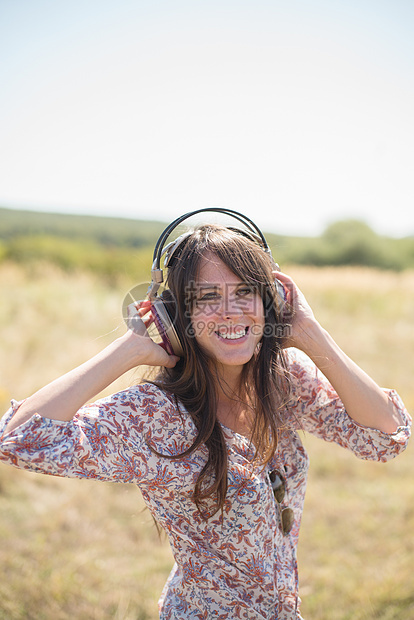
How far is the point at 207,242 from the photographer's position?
1667mm

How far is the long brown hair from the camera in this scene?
1.54 m

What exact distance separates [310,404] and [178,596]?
2.74 ft

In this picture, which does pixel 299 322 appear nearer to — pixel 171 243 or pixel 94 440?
pixel 171 243

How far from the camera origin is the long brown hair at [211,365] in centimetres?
154

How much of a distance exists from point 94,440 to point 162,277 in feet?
2.07

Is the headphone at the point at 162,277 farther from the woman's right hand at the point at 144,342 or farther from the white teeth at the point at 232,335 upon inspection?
the white teeth at the point at 232,335

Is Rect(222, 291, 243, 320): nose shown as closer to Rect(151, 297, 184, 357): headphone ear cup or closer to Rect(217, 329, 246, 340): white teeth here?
Rect(217, 329, 246, 340): white teeth

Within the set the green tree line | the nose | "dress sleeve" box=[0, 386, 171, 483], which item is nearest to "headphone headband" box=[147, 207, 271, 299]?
the nose

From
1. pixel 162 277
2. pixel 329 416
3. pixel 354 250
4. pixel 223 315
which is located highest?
pixel 354 250

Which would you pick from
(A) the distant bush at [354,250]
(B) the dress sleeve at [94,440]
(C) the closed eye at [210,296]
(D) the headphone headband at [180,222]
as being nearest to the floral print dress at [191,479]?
(B) the dress sleeve at [94,440]

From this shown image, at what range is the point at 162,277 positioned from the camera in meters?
1.71

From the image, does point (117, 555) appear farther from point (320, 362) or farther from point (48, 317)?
point (48, 317)

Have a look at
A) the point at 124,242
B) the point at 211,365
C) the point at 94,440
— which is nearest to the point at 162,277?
the point at 211,365

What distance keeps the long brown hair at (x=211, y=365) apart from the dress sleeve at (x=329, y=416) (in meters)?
0.07
